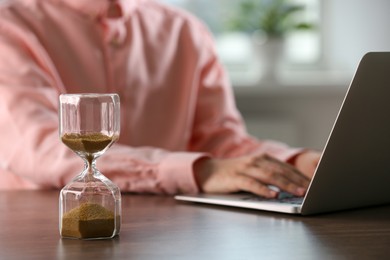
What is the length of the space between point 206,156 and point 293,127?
1772 mm

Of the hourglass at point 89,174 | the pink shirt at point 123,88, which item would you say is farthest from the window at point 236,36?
the hourglass at point 89,174

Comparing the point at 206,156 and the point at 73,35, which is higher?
the point at 73,35

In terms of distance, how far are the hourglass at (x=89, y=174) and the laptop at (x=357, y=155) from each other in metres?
0.30

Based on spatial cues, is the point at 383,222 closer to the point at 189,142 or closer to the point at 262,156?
the point at 262,156

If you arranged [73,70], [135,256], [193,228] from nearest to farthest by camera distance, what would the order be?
[135,256], [193,228], [73,70]

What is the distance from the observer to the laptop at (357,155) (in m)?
1.13

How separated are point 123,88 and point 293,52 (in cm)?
167

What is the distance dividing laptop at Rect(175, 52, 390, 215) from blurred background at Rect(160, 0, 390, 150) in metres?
1.92

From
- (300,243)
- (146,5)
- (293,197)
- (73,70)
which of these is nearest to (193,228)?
(300,243)

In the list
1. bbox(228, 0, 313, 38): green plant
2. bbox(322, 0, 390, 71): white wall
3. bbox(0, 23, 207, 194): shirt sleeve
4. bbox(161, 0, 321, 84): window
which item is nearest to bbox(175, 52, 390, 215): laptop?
bbox(0, 23, 207, 194): shirt sleeve

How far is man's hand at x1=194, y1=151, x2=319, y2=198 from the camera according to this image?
139cm

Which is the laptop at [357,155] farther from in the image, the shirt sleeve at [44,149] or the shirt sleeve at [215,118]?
the shirt sleeve at [215,118]

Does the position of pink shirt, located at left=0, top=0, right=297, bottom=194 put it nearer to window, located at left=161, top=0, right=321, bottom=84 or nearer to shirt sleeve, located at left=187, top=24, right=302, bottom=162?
shirt sleeve, located at left=187, top=24, right=302, bottom=162

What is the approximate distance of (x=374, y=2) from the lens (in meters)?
3.23
